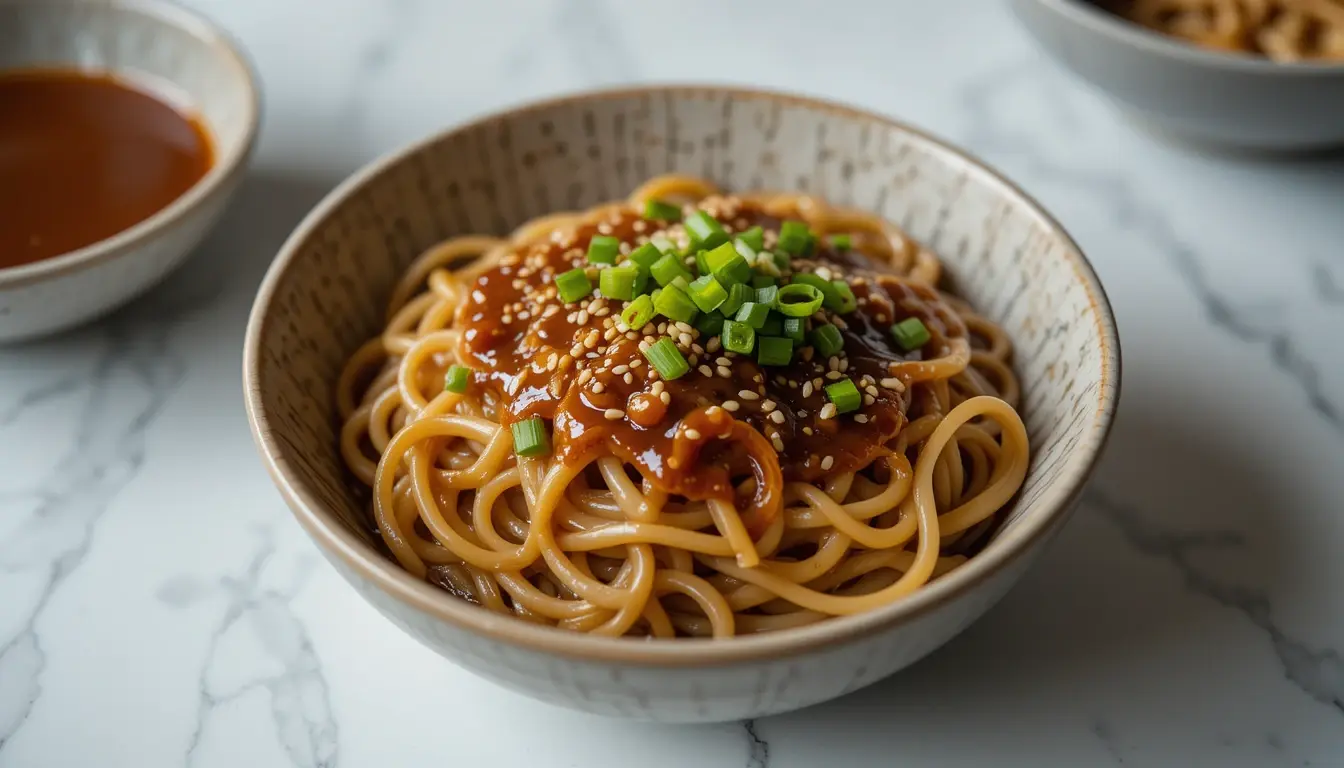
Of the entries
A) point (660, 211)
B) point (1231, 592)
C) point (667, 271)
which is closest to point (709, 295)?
point (667, 271)

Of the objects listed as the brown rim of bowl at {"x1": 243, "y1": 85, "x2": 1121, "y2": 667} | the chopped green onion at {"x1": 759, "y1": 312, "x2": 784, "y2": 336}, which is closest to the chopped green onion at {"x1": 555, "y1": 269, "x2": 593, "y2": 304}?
the chopped green onion at {"x1": 759, "y1": 312, "x2": 784, "y2": 336}

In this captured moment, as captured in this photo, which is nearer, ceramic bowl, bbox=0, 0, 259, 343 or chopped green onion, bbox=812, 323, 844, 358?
chopped green onion, bbox=812, 323, 844, 358

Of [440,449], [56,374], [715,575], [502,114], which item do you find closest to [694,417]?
[715,575]

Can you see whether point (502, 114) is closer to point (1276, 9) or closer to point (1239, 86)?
point (1239, 86)

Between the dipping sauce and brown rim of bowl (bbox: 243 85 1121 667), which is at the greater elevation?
brown rim of bowl (bbox: 243 85 1121 667)

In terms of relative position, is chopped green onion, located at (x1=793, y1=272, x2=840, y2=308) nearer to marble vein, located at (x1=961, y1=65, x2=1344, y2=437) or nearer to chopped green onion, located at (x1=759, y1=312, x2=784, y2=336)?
chopped green onion, located at (x1=759, y1=312, x2=784, y2=336)

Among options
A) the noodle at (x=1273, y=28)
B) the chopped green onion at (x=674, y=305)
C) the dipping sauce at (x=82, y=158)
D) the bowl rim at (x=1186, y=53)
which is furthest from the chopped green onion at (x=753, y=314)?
the noodle at (x=1273, y=28)

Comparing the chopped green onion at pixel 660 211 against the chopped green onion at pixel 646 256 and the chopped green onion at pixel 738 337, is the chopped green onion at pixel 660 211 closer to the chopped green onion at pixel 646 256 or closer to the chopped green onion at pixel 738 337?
the chopped green onion at pixel 646 256
